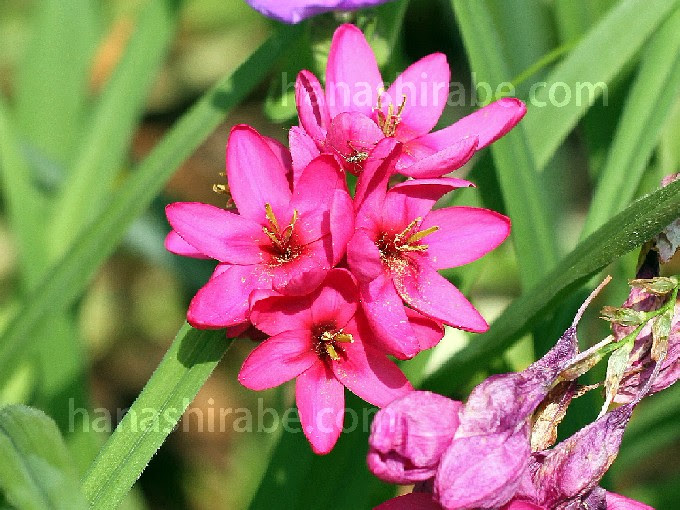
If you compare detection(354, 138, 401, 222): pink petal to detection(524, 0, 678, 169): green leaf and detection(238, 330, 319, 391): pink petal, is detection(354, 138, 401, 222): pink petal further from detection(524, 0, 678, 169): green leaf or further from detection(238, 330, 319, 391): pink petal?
detection(524, 0, 678, 169): green leaf

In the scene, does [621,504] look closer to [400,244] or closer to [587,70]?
[400,244]

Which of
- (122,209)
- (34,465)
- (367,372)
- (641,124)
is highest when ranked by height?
(641,124)

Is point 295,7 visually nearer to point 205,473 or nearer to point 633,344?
point 633,344

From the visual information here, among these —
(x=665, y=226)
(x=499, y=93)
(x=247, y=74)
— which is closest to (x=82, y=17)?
(x=247, y=74)

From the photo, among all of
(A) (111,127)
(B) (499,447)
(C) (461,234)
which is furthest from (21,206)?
(B) (499,447)

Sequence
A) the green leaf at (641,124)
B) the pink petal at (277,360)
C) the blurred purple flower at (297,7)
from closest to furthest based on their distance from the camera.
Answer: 1. the pink petal at (277,360)
2. the blurred purple flower at (297,7)
3. the green leaf at (641,124)

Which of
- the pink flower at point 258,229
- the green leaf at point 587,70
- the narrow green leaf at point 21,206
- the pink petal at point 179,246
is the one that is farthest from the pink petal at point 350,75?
the narrow green leaf at point 21,206

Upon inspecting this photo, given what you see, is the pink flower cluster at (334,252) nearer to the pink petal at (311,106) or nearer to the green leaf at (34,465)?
the pink petal at (311,106)
